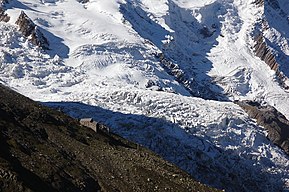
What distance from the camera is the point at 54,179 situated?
55844 mm

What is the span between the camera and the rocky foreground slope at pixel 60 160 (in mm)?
54531

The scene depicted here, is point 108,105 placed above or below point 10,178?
below

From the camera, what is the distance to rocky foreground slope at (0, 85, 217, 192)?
179ft

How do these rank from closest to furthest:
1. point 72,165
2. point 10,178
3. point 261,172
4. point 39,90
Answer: point 10,178
point 72,165
point 261,172
point 39,90

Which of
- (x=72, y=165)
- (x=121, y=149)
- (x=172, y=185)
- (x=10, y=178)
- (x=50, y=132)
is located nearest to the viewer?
(x=10, y=178)

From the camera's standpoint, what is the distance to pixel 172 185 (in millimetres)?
67250

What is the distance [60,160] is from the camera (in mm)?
62031

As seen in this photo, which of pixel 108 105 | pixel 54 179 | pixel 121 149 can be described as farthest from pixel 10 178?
pixel 108 105

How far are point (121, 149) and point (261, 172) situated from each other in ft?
330

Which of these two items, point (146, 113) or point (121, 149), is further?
point (146, 113)

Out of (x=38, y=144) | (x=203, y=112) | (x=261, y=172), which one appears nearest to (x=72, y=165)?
(x=38, y=144)

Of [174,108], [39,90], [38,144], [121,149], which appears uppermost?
[38,144]

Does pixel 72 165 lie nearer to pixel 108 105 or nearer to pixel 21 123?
pixel 21 123

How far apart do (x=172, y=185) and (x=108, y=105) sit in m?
118
